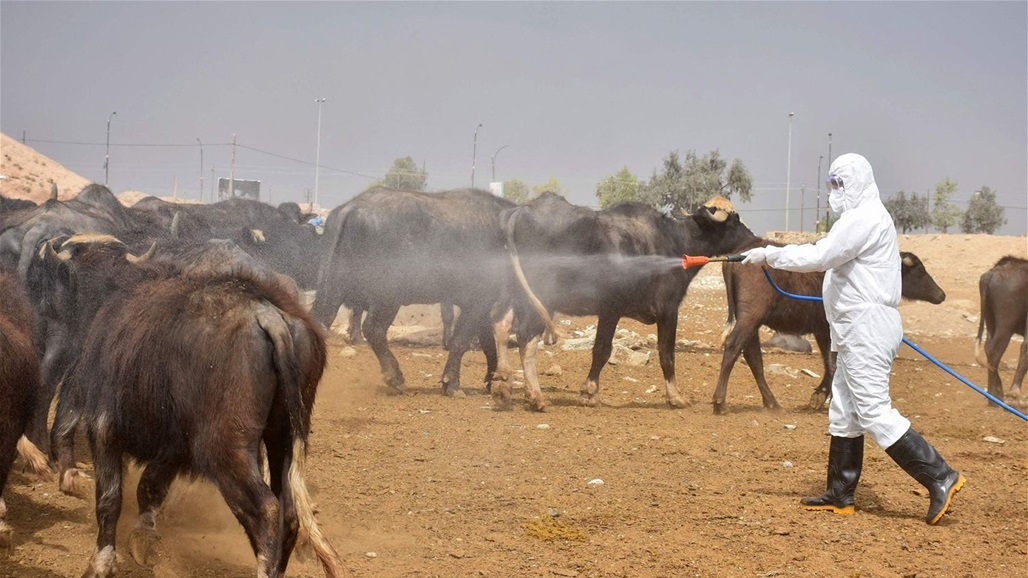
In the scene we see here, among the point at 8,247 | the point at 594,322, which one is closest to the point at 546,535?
the point at 8,247

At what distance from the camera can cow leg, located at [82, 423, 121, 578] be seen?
5508 millimetres

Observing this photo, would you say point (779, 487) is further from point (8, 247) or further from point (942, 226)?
point (942, 226)

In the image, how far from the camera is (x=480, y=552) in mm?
6309

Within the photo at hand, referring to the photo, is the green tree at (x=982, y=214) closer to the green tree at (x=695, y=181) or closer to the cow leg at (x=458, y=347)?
the green tree at (x=695, y=181)

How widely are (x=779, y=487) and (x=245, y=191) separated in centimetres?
2035

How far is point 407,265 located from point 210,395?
313 inches

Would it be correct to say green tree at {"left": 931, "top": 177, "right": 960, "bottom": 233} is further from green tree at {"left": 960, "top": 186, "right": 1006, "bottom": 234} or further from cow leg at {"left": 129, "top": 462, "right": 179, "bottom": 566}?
cow leg at {"left": 129, "top": 462, "right": 179, "bottom": 566}

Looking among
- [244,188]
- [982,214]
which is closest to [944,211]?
[982,214]

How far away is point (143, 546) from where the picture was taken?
19.7 feet

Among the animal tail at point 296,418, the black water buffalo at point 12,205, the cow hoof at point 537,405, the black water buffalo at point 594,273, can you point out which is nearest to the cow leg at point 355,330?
the black water buffalo at point 594,273

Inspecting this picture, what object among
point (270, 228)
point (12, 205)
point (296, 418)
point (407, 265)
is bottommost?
point (296, 418)

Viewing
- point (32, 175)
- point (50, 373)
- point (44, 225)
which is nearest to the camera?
point (50, 373)

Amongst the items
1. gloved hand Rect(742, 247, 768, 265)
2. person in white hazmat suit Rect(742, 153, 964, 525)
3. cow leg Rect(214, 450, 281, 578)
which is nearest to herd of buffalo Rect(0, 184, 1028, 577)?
cow leg Rect(214, 450, 281, 578)

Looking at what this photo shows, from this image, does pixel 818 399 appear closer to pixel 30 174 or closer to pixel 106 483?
pixel 106 483
